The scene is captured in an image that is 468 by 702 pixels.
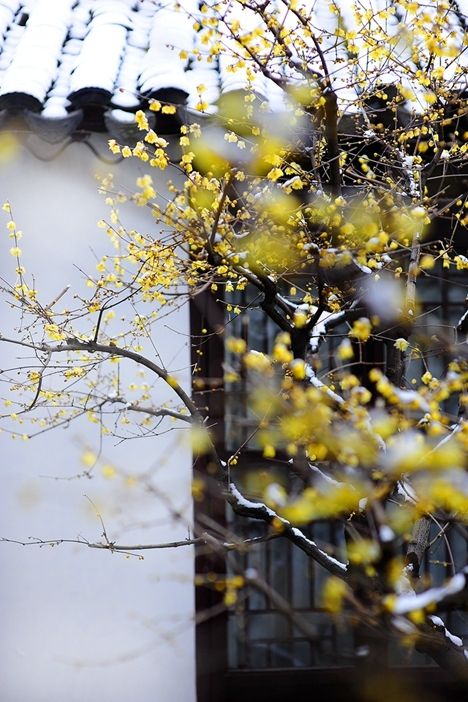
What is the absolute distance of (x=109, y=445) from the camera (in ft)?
14.7

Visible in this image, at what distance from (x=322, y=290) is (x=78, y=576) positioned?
7.96ft

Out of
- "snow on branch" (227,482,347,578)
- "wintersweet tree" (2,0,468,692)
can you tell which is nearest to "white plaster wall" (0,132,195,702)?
"wintersweet tree" (2,0,468,692)

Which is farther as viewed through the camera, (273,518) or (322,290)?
(273,518)

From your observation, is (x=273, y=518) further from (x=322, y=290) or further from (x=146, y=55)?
(x=146, y=55)

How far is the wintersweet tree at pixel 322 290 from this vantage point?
2469 millimetres

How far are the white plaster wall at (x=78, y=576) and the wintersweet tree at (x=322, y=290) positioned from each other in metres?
0.19

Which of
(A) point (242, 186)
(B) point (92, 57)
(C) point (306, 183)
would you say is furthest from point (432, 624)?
(B) point (92, 57)

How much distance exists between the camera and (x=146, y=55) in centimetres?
449

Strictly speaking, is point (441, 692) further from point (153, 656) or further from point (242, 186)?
point (242, 186)

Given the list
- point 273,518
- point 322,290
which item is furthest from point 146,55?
point 273,518

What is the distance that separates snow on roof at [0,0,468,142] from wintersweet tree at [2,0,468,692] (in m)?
0.05

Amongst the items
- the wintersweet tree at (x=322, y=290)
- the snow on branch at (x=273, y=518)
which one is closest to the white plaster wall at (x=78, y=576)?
the wintersweet tree at (x=322, y=290)

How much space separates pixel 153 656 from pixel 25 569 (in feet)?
2.79

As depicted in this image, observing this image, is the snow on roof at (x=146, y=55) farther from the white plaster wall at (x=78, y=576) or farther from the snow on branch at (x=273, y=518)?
the snow on branch at (x=273, y=518)
